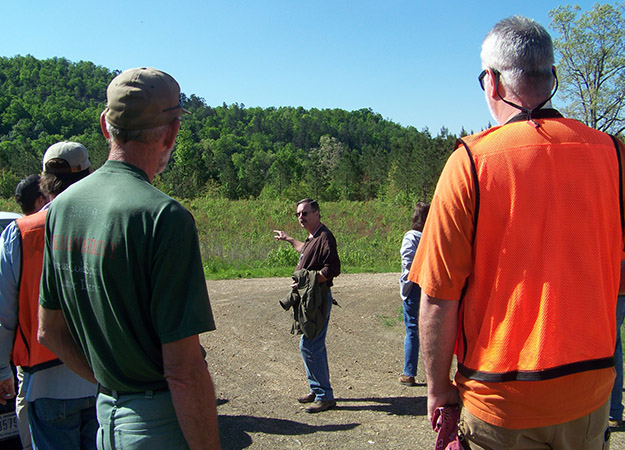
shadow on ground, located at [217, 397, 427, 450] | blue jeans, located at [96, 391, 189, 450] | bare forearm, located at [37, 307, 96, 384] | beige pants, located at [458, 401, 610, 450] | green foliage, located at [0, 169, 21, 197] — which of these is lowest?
shadow on ground, located at [217, 397, 427, 450]

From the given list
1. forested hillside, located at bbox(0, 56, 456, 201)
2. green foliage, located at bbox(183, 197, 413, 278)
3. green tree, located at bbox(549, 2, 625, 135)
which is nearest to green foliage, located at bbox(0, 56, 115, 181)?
forested hillside, located at bbox(0, 56, 456, 201)

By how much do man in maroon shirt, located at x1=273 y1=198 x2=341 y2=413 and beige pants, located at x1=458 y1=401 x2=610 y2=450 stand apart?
12.0 ft

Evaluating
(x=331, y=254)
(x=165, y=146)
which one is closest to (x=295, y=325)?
(x=331, y=254)

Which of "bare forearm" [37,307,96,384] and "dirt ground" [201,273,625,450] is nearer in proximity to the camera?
"bare forearm" [37,307,96,384]

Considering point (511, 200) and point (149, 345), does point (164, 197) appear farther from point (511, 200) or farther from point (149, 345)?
point (511, 200)

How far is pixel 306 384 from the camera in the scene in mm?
6246

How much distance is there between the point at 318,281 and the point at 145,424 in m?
3.82

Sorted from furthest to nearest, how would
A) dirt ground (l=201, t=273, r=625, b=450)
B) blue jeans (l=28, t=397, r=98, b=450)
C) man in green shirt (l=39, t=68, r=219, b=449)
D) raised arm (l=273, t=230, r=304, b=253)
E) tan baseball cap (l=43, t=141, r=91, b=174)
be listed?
raised arm (l=273, t=230, r=304, b=253), dirt ground (l=201, t=273, r=625, b=450), tan baseball cap (l=43, t=141, r=91, b=174), blue jeans (l=28, t=397, r=98, b=450), man in green shirt (l=39, t=68, r=219, b=449)

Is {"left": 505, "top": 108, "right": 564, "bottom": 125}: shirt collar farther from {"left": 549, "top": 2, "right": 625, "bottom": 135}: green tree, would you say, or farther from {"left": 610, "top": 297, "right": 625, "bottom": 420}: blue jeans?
{"left": 549, "top": 2, "right": 625, "bottom": 135}: green tree

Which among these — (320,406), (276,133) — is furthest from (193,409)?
(276,133)

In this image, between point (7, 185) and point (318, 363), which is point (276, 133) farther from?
point (318, 363)

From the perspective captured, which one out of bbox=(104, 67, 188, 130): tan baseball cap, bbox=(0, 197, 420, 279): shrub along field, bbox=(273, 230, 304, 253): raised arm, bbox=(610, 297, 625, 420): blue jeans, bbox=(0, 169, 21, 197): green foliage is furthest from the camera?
bbox=(0, 169, 21, 197): green foliage

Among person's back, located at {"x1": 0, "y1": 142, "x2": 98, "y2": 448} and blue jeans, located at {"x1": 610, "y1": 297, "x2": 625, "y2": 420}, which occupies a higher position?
person's back, located at {"x1": 0, "y1": 142, "x2": 98, "y2": 448}

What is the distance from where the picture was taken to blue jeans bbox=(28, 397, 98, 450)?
98.8 inches
